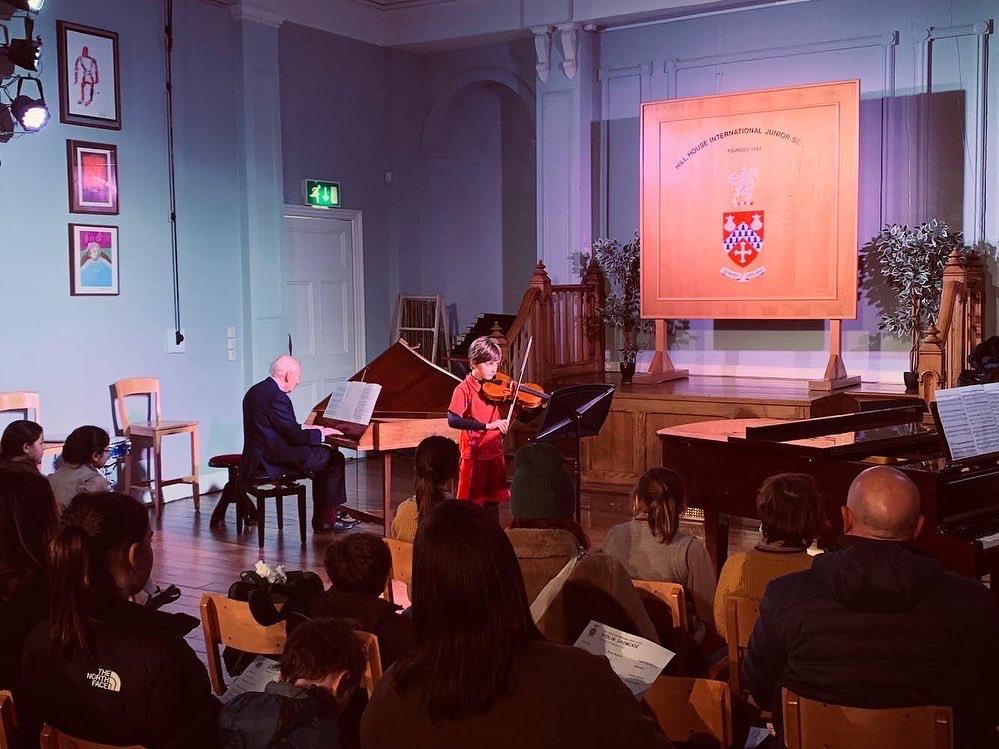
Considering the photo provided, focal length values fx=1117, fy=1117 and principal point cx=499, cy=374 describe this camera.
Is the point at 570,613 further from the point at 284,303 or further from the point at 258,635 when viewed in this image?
the point at 284,303

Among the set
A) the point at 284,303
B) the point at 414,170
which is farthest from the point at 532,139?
the point at 284,303

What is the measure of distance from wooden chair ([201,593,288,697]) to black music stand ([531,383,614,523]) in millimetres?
2408

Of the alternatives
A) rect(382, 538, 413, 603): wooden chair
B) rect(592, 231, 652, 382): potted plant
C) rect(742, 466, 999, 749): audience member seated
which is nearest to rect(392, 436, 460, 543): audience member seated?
rect(382, 538, 413, 603): wooden chair

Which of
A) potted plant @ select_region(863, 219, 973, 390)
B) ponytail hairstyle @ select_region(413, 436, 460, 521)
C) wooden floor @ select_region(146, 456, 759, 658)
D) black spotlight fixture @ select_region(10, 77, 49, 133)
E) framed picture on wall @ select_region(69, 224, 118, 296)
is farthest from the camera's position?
potted plant @ select_region(863, 219, 973, 390)

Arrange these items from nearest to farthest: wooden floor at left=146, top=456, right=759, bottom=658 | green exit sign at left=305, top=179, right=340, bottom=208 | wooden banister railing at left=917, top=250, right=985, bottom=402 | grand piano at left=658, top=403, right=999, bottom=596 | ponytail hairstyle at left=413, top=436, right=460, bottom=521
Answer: grand piano at left=658, top=403, right=999, bottom=596, ponytail hairstyle at left=413, top=436, right=460, bottom=521, wooden floor at left=146, top=456, right=759, bottom=658, wooden banister railing at left=917, top=250, right=985, bottom=402, green exit sign at left=305, top=179, right=340, bottom=208

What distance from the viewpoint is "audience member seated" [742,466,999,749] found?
2426 mm

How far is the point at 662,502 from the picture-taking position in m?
3.62

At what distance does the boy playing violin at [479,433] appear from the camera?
6090mm

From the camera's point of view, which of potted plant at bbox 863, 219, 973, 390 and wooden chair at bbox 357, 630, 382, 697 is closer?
wooden chair at bbox 357, 630, 382, 697

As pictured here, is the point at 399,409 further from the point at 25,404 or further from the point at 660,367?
the point at 660,367

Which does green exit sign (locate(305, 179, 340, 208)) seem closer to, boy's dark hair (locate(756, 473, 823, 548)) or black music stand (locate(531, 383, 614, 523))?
black music stand (locate(531, 383, 614, 523))

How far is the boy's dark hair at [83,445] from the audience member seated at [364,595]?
267 centimetres

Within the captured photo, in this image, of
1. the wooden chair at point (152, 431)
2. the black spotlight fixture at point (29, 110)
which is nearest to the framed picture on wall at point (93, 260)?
the wooden chair at point (152, 431)

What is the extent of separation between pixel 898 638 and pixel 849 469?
6.12 ft
